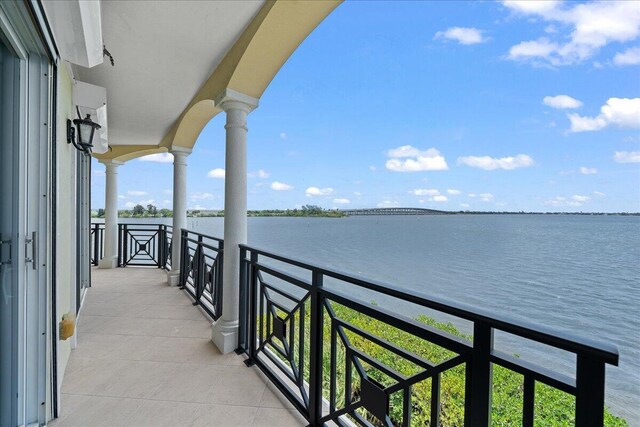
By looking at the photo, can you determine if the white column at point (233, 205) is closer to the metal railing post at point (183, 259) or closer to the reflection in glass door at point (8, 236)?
the reflection in glass door at point (8, 236)

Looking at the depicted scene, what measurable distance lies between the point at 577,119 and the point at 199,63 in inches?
1178

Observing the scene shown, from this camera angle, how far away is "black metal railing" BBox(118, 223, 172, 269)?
5.88m

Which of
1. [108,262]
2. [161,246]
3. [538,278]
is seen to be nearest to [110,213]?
[108,262]

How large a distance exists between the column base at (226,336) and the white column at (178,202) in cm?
241

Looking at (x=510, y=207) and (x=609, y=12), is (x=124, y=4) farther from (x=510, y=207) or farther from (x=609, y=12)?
(x=510, y=207)

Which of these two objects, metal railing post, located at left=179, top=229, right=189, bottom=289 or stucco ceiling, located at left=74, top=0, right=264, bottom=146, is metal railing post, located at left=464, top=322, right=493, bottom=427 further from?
metal railing post, located at left=179, top=229, right=189, bottom=289

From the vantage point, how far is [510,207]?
22766 mm

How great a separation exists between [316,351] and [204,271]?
2.35 m

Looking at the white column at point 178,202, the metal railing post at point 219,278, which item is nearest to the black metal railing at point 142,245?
the white column at point 178,202

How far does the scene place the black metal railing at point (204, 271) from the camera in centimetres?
302

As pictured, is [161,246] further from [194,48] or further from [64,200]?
[194,48]

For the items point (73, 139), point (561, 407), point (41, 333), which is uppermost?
point (73, 139)

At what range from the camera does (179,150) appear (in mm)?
4359

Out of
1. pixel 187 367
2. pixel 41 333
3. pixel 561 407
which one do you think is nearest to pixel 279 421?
pixel 187 367
